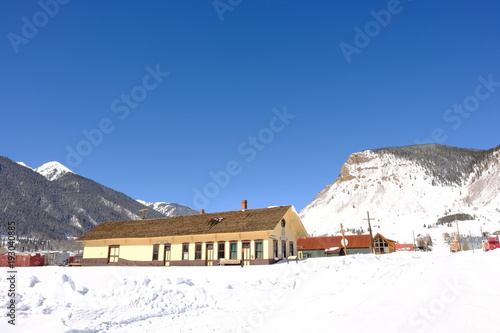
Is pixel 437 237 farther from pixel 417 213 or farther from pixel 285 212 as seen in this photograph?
pixel 285 212

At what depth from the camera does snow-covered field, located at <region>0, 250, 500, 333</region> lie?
958 centimetres

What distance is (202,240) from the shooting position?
104 ft

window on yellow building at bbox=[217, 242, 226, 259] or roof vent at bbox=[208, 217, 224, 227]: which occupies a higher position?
roof vent at bbox=[208, 217, 224, 227]

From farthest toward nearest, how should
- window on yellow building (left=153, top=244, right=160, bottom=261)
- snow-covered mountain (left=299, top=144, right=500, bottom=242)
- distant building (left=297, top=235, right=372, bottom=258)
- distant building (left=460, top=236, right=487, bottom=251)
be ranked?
snow-covered mountain (left=299, top=144, right=500, bottom=242), distant building (left=460, top=236, right=487, bottom=251), distant building (left=297, top=235, right=372, bottom=258), window on yellow building (left=153, top=244, right=160, bottom=261)

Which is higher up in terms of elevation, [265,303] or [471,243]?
[471,243]

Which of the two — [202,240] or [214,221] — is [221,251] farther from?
[214,221]

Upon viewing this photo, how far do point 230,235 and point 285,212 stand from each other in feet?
17.8

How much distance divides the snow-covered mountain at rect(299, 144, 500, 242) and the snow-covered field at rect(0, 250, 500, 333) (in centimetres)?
10505

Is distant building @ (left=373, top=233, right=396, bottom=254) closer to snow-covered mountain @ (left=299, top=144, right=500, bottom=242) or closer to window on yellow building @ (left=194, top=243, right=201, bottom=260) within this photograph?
window on yellow building @ (left=194, top=243, right=201, bottom=260)

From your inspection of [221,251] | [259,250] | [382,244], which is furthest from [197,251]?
Result: [382,244]

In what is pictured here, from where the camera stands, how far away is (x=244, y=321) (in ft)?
36.3

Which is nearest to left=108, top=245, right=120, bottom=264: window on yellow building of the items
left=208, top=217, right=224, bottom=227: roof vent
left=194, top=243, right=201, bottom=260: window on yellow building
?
left=194, top=243, right=201, bottom=260: window on yellow building

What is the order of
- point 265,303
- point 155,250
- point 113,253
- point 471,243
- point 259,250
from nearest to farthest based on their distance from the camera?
point 265,303 < point 259,250 < point 155,250 < point 113,253 < point 471,243

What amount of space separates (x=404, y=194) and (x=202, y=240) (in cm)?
14878
